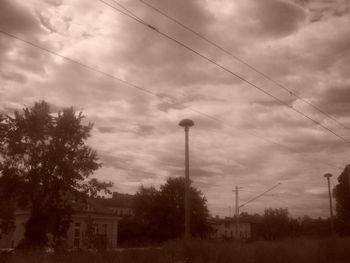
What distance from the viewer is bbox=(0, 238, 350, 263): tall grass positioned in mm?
15427

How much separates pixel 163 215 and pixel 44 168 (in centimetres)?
2757

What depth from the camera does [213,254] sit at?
61.0ft

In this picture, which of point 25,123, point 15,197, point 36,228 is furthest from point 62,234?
point 25,123

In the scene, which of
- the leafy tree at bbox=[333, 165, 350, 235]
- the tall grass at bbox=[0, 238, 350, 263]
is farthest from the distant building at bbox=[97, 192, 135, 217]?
the tall grass at bbox=[0, 238, 350, 263]

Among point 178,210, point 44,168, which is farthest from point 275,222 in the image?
point 44,168

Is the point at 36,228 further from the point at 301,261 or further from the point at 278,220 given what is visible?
the point at 278,220

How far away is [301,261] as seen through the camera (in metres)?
22.7

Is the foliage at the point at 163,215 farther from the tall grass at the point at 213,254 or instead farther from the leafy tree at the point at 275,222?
the tall grass at the point at 213,254

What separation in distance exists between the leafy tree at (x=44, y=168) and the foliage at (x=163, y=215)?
76.5 ft

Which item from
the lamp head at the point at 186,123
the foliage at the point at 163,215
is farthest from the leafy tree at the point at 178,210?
the lamp head at the point at 186,123

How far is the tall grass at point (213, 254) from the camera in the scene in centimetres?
1543

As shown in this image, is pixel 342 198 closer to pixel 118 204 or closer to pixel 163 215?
pixel 163 215

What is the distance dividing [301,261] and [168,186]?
39.9 m

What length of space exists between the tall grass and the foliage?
32.7 metres
